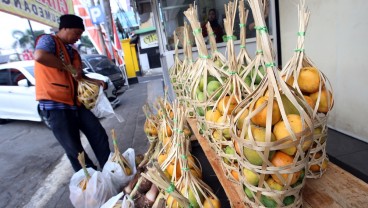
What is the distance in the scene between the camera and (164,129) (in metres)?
2.09

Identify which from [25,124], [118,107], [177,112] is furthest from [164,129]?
[25,124]

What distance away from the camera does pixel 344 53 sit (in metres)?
2.16

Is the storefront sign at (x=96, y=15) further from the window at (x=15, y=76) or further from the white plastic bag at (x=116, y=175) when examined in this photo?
the white plastic bag at (x=116, y=175)

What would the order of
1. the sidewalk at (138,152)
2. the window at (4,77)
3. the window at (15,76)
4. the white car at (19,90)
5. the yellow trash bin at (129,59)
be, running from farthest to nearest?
the yellow trash bin at (129,59), the window at (4,77), the window at (15,76), the white car at (19,90), the sidewalk at (138,152)

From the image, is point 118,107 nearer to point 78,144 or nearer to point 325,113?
point 78,144

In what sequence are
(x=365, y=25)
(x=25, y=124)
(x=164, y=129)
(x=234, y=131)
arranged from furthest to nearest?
(x=25, y=124) < (x=164, y=129) < (x=365, y=25) < (x=234, y=131)

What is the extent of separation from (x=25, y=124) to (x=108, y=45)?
6.81m

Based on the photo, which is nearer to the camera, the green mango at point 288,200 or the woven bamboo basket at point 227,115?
the green mango at point 288,200

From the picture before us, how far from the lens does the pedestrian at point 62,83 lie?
2.49 m

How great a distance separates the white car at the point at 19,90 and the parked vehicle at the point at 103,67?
2201 millimetres

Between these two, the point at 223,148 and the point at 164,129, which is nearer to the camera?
the point at 223,148

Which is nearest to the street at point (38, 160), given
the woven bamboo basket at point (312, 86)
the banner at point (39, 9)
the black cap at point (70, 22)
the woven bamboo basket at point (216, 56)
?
the black cap at point (70, 22)

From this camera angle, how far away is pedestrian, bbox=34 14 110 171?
98.0 inches

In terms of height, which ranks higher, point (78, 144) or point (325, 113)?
point (325, 113)
